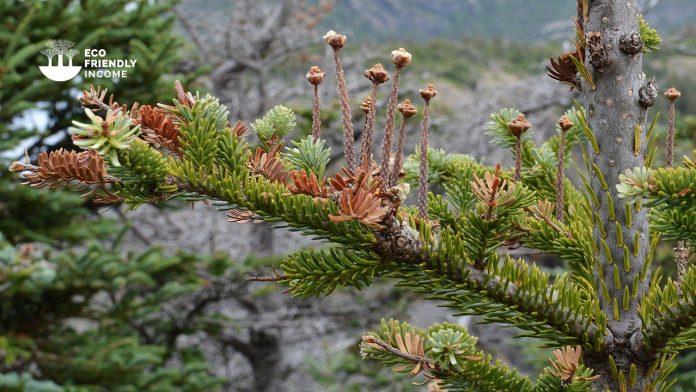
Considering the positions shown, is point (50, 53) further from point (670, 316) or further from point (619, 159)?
point (670, 316)

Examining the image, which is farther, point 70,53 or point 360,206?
point 70,53

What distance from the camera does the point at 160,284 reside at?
6.91 m

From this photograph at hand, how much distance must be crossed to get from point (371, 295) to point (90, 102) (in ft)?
28.6

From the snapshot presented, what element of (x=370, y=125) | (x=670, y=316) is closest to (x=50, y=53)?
(x=370, y=125)

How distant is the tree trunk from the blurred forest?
42cm

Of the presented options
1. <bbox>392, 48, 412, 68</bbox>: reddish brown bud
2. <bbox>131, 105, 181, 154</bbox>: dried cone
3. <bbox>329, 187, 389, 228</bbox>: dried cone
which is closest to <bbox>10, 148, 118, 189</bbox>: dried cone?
<bbox>131, 105, 181, 154</bbox>: dried cone

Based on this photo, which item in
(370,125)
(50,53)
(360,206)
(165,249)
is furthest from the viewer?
(165,249)

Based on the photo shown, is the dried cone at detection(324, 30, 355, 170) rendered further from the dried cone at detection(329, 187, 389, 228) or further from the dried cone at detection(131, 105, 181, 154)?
the dried cone at detection(131, 105, 181, 154)

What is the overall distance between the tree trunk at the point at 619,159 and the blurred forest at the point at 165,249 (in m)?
0.42

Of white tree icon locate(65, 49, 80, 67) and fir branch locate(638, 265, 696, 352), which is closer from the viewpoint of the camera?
fir branch locate(638, 265, 696, 352)

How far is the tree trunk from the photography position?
1111 millimetres

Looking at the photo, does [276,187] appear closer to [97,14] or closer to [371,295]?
[97,14]

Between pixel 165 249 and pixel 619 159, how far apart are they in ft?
23.1

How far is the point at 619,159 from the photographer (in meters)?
1.12
